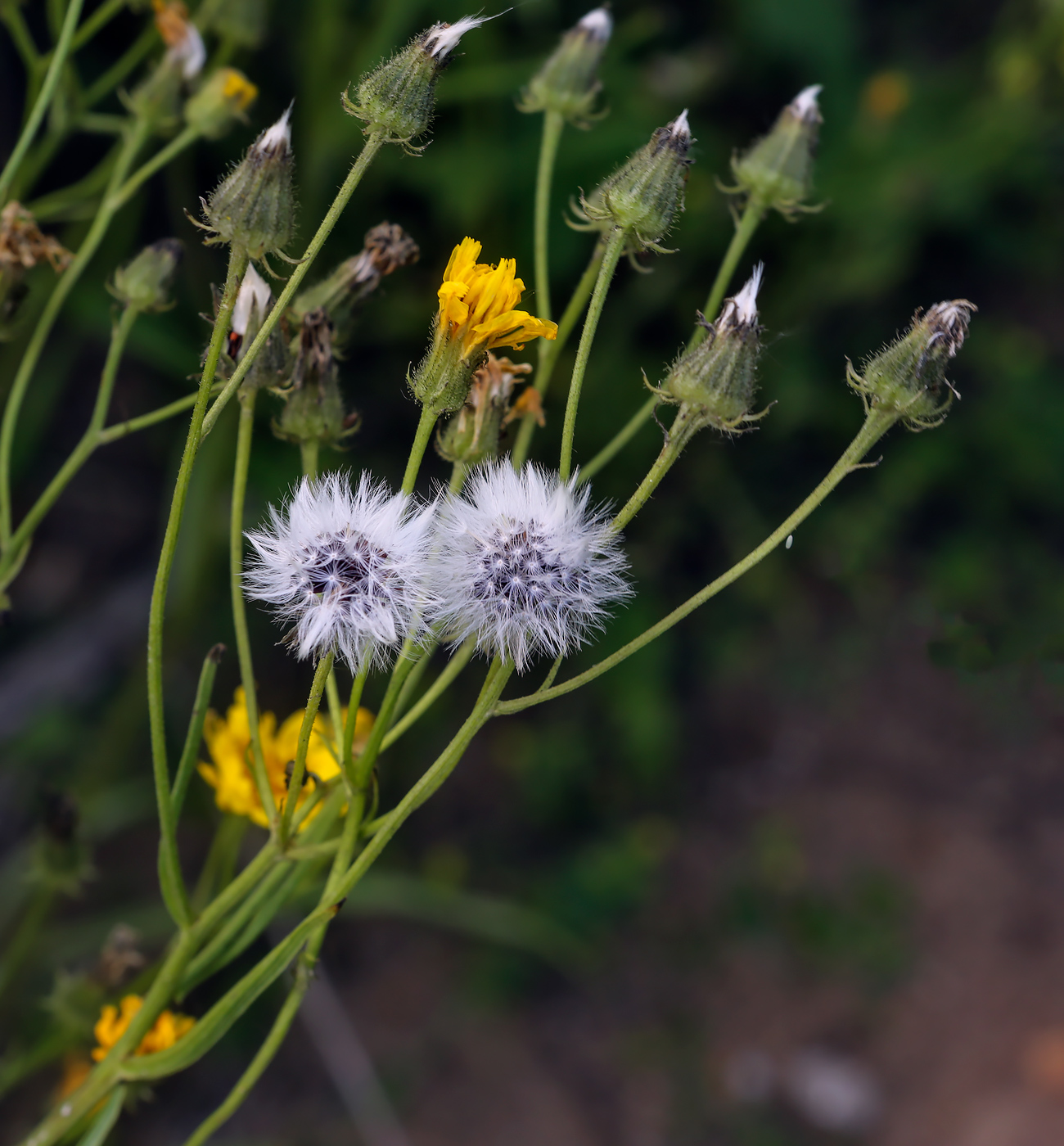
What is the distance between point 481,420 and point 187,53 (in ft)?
3.14

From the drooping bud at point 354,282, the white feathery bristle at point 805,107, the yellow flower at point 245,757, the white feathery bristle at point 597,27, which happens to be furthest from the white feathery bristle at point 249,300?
the white feathery bristle at point 805,107

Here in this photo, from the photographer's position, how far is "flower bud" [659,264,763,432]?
3.43 ft

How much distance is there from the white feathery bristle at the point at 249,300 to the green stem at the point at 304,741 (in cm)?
44

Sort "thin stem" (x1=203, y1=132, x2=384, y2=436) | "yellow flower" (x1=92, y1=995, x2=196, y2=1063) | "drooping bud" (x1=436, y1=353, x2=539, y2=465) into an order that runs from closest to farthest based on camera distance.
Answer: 1. "thin stem" (x1=203, y1=132, x2=384, y2=436)
2. "drooping bud" (x1=436, y1=353, x2=539, y2=465)
3. "yellow flower" (x1=92, y1=995, x2=196, y2=1063)

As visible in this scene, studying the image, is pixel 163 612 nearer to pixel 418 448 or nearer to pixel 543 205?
pixel 418 448

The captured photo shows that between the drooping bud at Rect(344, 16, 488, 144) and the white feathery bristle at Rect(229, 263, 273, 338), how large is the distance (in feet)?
0.71

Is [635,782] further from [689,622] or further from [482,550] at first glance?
[482,550]

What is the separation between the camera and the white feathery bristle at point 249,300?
115cm

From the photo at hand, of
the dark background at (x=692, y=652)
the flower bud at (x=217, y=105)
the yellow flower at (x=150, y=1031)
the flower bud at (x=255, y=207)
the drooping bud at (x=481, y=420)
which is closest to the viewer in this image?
the flower bud at (x=255, y=207)

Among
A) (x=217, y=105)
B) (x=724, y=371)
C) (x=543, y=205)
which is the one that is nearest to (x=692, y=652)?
(x=543, y=205)

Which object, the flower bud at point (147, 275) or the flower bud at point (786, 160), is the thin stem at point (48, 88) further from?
the flower bud at point (786, 160)

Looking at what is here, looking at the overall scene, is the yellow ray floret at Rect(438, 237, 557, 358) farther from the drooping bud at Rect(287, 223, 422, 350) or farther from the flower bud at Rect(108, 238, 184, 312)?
the flower bud at Rect(108, 238, 184, 312)

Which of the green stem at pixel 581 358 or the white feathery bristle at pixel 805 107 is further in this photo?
the white feathery bristle at pixel 805 107

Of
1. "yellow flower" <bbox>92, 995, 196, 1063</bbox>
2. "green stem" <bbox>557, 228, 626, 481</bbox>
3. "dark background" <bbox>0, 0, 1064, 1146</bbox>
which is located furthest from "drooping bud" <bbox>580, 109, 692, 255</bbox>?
"dark background" <bbox>0, 0, 1064, 1146</bbox>
